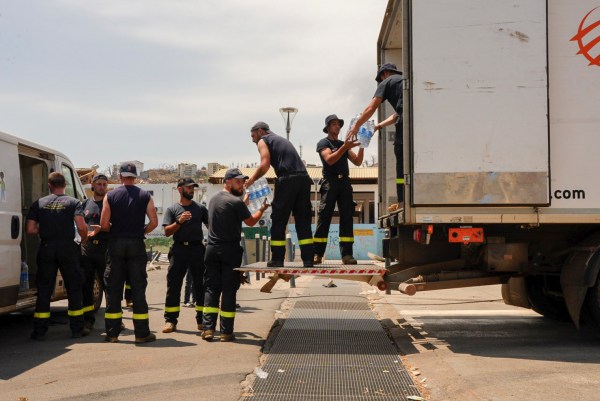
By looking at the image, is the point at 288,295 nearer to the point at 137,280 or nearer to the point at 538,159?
the point at 137,280

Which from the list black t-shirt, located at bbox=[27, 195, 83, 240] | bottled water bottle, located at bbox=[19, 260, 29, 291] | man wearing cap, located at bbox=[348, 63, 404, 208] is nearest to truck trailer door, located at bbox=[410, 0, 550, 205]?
man wearing cap, located at bbox=[348, 63, 404, 208]

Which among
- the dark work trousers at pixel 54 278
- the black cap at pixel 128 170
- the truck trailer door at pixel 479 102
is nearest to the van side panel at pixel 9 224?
the dark work trousers at pixel 54 278

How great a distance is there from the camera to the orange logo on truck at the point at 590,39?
21.3ft

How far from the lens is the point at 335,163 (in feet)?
25.5

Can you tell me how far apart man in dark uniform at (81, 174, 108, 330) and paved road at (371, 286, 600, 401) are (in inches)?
152

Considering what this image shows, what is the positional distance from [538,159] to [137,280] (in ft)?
14.9

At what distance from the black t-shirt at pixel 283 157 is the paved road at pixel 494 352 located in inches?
92.8

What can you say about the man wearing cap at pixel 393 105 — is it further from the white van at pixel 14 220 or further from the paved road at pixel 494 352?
the white van at pixel 14 220

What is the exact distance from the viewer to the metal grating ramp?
5051 mm

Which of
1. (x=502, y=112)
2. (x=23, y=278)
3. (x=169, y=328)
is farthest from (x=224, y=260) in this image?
(x=502, y=112)

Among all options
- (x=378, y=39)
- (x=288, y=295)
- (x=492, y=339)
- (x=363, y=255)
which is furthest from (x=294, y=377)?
(x=363, y=255)

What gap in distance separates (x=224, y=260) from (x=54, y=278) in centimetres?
204

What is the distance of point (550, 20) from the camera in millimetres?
6520

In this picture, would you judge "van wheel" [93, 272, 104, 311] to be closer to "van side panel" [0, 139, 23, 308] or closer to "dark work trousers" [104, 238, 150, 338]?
"dark work trousers" [104, 238, 150, 338]
